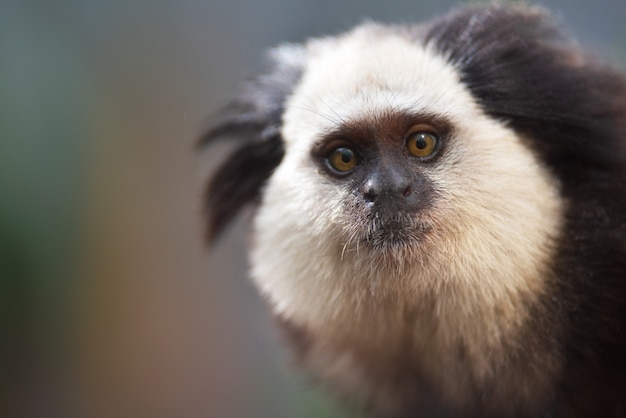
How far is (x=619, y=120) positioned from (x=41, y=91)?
9.96 ft

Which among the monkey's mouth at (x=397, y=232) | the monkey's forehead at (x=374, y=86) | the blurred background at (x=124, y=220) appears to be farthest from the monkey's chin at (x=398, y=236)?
the blurred background at (x=124, y=220)

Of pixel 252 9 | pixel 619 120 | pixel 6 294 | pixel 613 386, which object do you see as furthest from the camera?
pixel 252 9

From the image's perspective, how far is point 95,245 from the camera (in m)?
3.95

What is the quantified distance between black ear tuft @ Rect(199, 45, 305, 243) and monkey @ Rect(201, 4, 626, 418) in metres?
0.13

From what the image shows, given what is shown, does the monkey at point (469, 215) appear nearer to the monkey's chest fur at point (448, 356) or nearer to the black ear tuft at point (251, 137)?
the monkey's chest fur at point (448, 356)

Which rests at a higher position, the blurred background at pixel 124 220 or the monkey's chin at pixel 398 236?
the monkey's chin at pixel 398 236

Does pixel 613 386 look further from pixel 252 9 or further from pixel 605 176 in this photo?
pixel 252 9

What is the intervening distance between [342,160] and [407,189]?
0.23 meters

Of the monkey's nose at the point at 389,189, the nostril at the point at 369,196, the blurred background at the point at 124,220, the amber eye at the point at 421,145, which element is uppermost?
the amber eye at the point at 421,145

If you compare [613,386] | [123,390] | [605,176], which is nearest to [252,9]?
[123,390]

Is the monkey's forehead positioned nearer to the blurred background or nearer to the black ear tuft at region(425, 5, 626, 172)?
the black ear tuft at region(425, 5, 626, 172)

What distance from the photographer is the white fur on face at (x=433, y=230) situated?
5.56 ft

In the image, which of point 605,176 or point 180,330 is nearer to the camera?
point 605,176

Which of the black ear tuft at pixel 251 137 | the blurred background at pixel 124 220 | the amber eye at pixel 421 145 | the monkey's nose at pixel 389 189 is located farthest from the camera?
the blurred background at pixel 124 220
